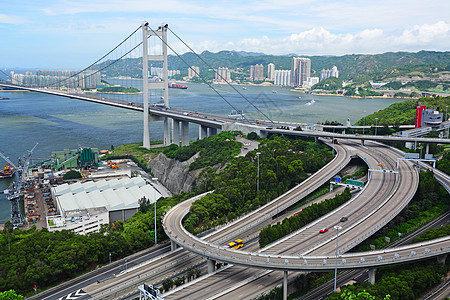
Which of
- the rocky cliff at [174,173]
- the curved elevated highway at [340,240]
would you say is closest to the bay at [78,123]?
the rocky cliff at [174,173]

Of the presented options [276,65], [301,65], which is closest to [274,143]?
[301,65]

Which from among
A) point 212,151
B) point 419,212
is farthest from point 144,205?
point 419,212

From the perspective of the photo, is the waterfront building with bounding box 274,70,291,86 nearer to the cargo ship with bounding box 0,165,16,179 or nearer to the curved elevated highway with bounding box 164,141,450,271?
the cargo ship with bounding box 0,165,16,179

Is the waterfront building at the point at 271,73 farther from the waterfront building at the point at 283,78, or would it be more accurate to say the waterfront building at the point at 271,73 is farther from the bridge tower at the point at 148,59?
the bridge tower at the point at 148,59

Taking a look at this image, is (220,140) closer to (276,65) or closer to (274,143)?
(274,143)

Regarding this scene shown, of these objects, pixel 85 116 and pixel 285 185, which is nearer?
pixel 285 185
